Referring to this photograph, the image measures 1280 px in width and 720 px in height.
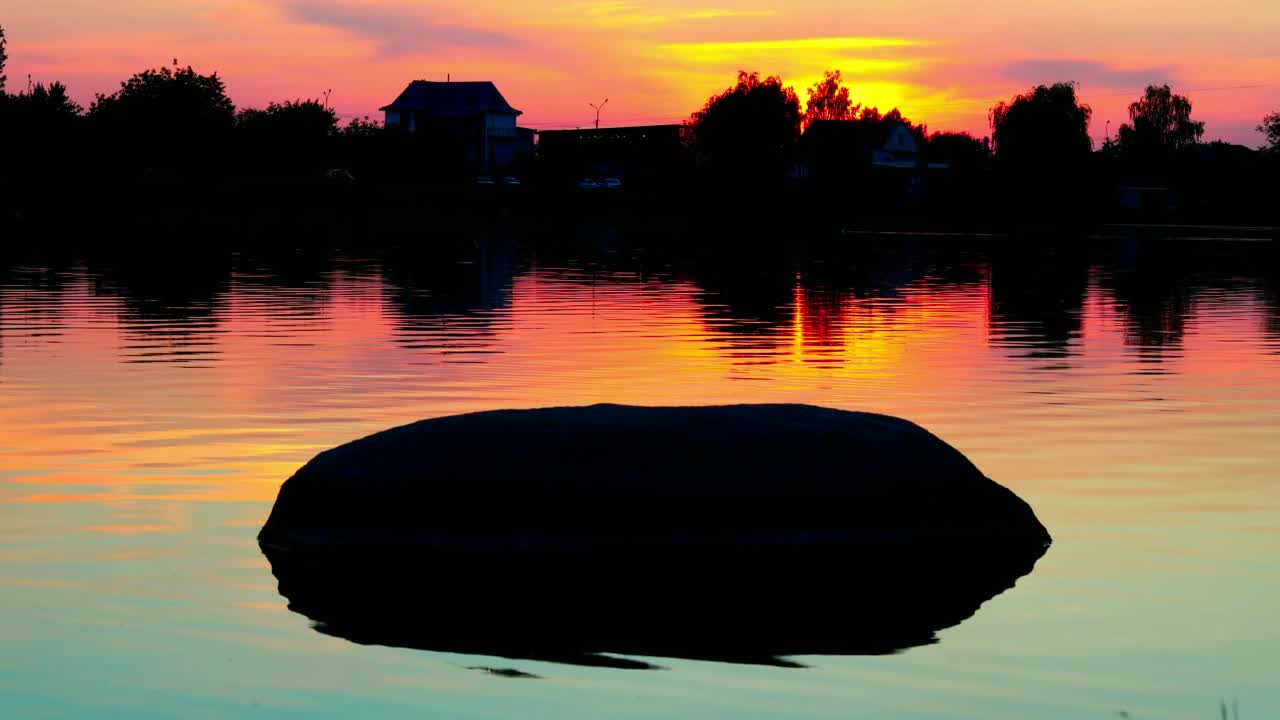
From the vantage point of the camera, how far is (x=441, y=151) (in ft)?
537

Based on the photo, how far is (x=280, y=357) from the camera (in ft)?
89.6

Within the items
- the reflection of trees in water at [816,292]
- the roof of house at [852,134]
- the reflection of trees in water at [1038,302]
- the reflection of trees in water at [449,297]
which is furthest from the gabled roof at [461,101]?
the reflection of trees in water at [1038,302]

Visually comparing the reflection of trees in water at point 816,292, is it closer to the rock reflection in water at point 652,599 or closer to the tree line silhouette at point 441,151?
the rock reflection in water at point 652,599

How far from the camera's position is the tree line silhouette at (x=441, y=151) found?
129 metres

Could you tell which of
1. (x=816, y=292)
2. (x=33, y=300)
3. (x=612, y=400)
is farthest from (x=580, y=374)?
(x=816, y=292)

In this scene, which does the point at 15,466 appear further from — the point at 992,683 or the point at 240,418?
the point at 992,683

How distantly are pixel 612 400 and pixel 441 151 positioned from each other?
473 ft

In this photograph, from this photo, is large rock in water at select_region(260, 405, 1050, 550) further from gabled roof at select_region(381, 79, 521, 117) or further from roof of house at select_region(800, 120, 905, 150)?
gabled roof at select_region(381, 79, 521, 117)

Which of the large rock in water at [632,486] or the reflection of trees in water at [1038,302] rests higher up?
the large rock in water at [632,486]

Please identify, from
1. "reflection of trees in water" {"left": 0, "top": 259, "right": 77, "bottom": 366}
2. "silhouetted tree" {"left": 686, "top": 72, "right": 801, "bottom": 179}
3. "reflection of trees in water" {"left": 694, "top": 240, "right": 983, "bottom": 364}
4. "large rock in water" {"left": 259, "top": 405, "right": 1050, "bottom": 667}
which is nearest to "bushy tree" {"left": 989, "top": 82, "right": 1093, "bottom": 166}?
"silhouetted tree" {"left": 686, "top": 72, "right": 801, "bottom": 179}

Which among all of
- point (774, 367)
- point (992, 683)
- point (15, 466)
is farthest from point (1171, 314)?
point (992, 683)

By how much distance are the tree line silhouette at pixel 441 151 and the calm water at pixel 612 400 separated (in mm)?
86381

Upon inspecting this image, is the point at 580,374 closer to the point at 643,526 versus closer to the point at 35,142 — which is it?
the point at 643,526

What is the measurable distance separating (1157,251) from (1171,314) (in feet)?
166
